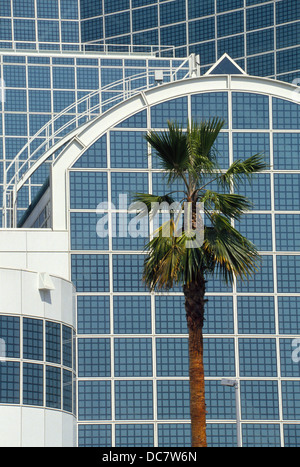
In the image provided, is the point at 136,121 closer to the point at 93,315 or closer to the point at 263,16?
the point at 93,315

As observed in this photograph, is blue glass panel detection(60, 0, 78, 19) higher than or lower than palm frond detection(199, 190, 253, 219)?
higher

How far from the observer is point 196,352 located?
126 ft

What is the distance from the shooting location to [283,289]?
6950 centimetres

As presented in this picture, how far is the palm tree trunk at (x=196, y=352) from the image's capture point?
124ft

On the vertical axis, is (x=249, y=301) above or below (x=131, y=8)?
below

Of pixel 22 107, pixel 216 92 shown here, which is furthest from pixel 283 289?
pixel 22 107

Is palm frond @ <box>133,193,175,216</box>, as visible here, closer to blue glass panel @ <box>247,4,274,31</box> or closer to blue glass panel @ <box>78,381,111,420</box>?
blue glass panel @ <box>78,381,111,420</box>

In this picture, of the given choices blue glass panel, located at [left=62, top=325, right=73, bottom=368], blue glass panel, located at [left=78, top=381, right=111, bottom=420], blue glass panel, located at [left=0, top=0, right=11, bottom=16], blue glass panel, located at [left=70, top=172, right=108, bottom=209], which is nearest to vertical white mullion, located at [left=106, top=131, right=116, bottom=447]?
blue glass panel, located at [left=78, top=381, right=111, bottom=420]

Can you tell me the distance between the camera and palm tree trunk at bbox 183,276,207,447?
37688 millimetres

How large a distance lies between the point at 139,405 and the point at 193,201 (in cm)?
2943

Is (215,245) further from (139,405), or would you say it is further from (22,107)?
(22,107)

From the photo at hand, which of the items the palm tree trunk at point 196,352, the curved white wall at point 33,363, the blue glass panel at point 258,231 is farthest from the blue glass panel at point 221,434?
the palm tree trunk at point 196,352

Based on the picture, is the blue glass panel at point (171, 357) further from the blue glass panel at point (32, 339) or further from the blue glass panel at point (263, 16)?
the blue glass panel at point (263, 16)

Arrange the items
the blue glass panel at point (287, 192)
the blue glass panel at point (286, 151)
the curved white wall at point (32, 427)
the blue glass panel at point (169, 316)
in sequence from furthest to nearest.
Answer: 1. the blue glass panel at point (286, 151)
2. the blue glass panel at point (287, 192)
3. the blue glass panel at point (169, 316)
4. the curved white wall at point (32, 427)
